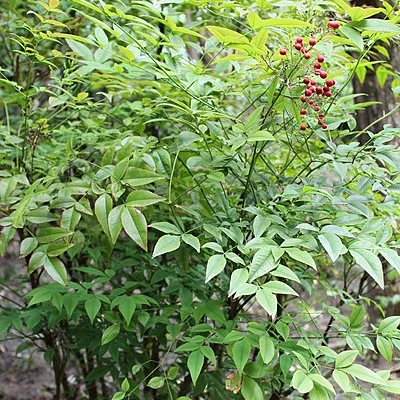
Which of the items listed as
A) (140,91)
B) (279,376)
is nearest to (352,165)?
(279,376)

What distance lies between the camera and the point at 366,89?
2020mm

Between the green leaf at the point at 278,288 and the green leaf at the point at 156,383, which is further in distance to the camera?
the green leaf at the point at 156,383

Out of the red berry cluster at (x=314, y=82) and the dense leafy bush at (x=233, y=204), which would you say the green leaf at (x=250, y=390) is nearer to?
the dense leafy bush at (x=233, y=204)

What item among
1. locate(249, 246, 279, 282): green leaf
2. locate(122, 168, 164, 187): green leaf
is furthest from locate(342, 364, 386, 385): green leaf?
locate(122, 168, 164, 187): green leaf

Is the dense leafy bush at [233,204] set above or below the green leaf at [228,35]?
below

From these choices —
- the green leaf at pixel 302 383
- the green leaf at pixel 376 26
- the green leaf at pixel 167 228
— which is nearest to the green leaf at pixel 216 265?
the green leaf at pixel 167 228

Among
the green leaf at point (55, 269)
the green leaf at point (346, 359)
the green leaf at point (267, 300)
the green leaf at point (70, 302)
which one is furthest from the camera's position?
the green leaf at point (70, 302)

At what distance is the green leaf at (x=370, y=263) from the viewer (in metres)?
0.84

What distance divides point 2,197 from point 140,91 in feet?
1.45

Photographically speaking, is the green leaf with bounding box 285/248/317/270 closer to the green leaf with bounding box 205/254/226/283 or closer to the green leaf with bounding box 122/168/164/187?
the green leaf with bounding box 205/254/226/283

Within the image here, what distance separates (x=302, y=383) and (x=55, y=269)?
51cm

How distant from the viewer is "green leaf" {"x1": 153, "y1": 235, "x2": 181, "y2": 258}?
0.93 metres

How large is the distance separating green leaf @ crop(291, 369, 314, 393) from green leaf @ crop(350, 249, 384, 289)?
0.64ft

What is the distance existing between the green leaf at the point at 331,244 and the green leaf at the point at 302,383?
0.68 feet
